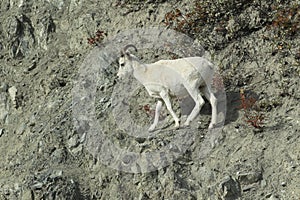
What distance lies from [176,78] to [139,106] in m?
1.73

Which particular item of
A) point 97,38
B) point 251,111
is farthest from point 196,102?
point 97,38

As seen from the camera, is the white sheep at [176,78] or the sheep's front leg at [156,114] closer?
the white sheep at [176,78]

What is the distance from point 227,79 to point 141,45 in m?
3.19

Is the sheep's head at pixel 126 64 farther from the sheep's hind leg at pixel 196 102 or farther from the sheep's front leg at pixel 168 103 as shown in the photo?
the sheep's hind leg at pixel 196 102

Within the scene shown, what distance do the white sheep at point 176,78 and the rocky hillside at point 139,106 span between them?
1.62 ft

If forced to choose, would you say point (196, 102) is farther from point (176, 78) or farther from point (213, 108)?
point (176, 78)

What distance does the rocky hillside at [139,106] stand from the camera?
40.5ft

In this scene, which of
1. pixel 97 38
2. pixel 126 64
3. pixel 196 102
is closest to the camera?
pixel 196 102

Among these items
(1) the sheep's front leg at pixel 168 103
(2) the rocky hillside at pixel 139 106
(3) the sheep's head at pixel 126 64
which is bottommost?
(2) the rocky hillside at pixel 139 106

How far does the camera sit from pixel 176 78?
1345 centimetres

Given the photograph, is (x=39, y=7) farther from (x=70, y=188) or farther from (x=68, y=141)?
(x=70, y=188)

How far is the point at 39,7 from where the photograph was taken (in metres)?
19.8

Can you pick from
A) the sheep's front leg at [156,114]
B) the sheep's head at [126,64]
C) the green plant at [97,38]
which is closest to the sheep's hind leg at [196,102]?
the sheep's front leg at [156,114]

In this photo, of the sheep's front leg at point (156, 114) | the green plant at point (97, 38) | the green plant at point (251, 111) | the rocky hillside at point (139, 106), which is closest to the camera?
the rocky hillside at point (139, 106)
